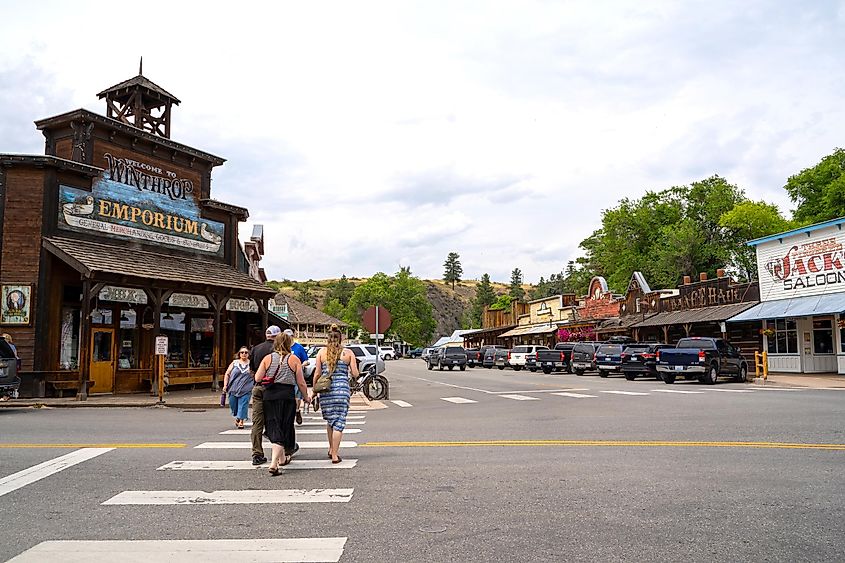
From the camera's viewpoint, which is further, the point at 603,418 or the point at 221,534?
the point at 603,418

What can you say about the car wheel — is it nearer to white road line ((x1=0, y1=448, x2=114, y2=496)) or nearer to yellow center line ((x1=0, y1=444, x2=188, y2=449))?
yellow center line ((x1=0, y1=444, x2=188, y2=449))

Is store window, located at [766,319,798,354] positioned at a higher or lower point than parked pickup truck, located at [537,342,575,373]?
higher

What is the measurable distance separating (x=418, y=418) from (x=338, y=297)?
12280 cm

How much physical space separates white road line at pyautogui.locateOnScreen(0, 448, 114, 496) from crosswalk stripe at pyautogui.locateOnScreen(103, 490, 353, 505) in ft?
4.49

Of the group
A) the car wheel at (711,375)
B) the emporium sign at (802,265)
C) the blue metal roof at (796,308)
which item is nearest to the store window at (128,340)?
the car wheel at (711,375)

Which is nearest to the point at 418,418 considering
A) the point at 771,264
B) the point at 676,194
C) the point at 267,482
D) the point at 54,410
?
the point at 267,482

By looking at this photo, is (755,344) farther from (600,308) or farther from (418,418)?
(418,418)

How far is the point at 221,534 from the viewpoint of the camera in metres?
5.76

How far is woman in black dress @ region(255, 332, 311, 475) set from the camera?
27.9ft

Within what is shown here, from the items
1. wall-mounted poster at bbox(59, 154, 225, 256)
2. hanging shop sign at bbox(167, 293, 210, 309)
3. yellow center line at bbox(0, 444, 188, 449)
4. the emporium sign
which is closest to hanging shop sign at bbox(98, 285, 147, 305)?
hanging shop sign at bbox(167, 293, 210, 309)

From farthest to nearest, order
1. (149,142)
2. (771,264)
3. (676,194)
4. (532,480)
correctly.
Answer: (676,194) < (771,264) < (149,142) < (532,480)

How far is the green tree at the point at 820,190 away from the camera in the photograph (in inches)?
2105

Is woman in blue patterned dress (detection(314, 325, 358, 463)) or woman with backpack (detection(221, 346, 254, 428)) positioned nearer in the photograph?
woman in blue patterned dress (detection(314, 325, 358, 463))

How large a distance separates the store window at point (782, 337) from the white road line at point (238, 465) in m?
28.7
